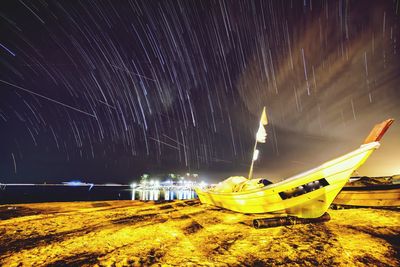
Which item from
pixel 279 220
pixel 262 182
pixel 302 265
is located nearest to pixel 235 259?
pixel 302 265

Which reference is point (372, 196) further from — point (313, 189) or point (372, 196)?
point (313, 189)

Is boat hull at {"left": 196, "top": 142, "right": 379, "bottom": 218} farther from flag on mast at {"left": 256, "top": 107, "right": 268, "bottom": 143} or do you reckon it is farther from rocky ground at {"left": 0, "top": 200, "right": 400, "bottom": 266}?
flag on mast at {"left": 256, "top": 107, "right": 268, "bottom": 143}

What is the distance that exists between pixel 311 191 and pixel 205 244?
171 inches

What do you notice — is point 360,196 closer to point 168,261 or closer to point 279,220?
point 279,220

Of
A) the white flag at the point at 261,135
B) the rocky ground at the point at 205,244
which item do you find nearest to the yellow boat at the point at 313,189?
the rocky ground at the point at 205,244

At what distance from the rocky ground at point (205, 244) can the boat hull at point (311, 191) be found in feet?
2.42

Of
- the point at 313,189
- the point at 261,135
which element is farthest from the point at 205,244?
the point at 261,135

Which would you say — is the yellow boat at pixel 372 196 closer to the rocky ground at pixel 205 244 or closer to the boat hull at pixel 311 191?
the rocky ground at pixel 205 244

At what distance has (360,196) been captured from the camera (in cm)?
1136

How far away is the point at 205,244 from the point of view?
18.7 feet

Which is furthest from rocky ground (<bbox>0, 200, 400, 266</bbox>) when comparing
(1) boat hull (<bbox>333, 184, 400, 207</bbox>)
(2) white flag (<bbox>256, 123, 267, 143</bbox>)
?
(2) white flag (<bbox>256, 123, 267, 143</bbox>)

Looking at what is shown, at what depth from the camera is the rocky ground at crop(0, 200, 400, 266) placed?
178 inches

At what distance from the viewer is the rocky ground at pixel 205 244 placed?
452cm

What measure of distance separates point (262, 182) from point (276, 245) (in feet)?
13.1
